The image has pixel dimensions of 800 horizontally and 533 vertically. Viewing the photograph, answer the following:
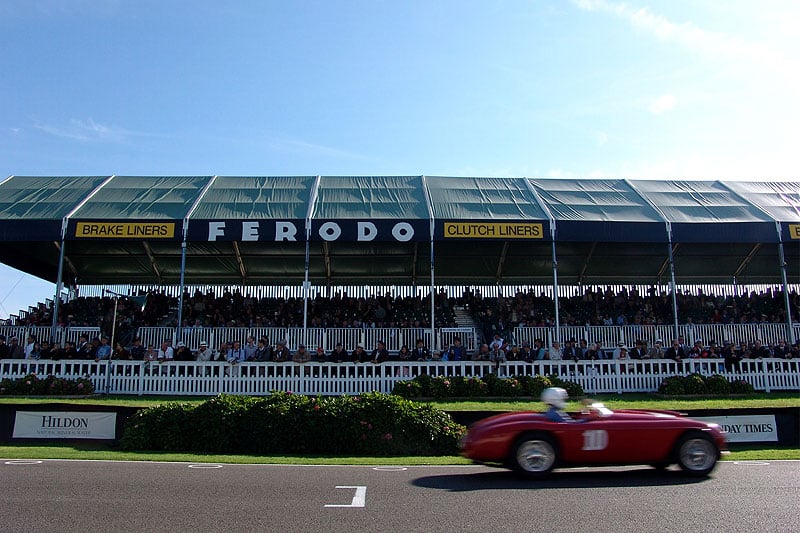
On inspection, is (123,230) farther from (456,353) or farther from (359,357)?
(456,353)

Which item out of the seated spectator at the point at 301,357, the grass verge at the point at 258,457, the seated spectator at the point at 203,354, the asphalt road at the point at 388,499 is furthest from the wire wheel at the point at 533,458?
the seated spectator at the point at 203,354

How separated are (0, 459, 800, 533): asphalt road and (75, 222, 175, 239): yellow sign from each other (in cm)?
1203

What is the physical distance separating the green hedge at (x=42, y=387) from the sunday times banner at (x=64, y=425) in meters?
4.67

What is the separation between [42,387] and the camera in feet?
62.6

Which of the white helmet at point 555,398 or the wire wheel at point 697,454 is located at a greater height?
the white helmet at point 555,398

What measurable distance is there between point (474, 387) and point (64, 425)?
10.4 metres

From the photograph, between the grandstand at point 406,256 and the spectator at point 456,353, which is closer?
the spectator at point 456,353

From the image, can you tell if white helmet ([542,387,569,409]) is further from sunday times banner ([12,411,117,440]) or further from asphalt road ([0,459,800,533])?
sunday times banner ([12,411,117,440])

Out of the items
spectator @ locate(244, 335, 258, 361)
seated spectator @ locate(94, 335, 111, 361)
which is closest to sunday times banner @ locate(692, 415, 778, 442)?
spectator @ locate(244, 335, 258, 361)

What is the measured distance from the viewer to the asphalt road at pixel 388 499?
23.1 feet

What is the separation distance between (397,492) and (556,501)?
206cm

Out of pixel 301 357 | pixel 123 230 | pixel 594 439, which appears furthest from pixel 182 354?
pixel 594 439

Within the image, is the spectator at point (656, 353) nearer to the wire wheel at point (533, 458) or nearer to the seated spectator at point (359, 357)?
the seated spectator at point (359, 357)

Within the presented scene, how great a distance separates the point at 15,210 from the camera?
2328 centimetres
